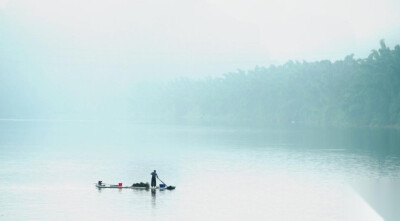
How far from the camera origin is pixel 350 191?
42.9 meters

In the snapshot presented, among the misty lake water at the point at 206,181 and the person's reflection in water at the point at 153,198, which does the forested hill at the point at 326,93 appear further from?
the person's reflection in water at the point at 153,198

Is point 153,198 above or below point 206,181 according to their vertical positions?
below

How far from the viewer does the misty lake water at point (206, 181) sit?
34688 millimetres

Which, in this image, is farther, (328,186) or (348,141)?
(348,141)

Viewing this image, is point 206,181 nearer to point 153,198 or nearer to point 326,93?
point 153,198

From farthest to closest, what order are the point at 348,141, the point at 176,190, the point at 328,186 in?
the point at 348,141 → the point at 328,186 → the point at 176,190

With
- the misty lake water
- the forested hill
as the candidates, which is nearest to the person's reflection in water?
the misty lake water

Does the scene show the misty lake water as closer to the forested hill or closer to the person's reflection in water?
the person's reflection in water

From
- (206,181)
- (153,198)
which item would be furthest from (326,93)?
(153,198)

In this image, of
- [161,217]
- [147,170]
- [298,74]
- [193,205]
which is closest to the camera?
[161,217]

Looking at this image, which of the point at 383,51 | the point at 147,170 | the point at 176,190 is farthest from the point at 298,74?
the point at 176,190

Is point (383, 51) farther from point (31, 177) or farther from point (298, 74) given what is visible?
point (31, 177)

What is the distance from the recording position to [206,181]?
47.2m

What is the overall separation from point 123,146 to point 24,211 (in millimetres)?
49632
